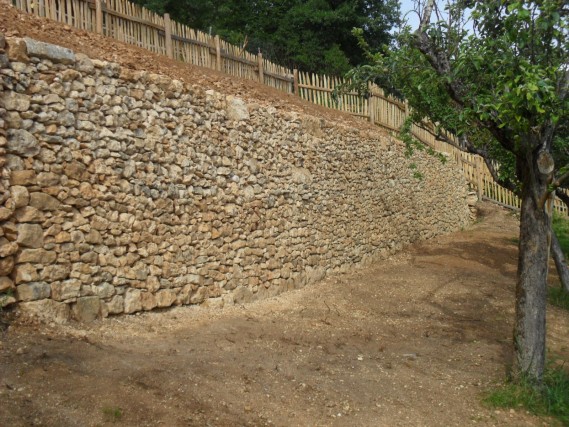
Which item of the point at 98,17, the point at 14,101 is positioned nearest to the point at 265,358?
the point at 14,101

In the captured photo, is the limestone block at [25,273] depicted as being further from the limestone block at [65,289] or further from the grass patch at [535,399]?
the grass patch at [535,399]

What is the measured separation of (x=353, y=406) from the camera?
511 cm

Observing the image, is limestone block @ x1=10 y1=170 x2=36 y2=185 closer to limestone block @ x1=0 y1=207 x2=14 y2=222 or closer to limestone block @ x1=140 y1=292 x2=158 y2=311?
limestone block @ x1=0 y1=207 x2=14 y2=222

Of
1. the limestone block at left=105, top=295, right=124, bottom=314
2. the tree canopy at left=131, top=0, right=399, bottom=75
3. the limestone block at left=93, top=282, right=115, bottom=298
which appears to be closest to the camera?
the limestone block at left=93, top=282, right=115, bottom=298

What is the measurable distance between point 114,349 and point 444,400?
10.5 feet

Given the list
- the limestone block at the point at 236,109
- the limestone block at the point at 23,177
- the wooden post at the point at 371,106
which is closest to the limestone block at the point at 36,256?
the limestone block at the point at 23,177

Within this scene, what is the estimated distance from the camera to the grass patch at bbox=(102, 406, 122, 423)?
409cm

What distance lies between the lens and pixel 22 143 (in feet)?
18.5

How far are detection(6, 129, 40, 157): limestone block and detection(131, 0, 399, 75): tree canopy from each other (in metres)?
14.3

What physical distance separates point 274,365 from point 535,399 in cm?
251

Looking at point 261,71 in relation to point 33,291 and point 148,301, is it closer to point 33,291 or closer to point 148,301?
point 148,301

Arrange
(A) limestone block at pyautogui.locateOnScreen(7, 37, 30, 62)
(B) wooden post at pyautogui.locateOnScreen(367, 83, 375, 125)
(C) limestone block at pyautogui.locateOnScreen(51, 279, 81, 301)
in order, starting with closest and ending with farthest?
(A) limestone block at pyautogui.locateOnScreen(7, 37, 30, 62), (C) limestone block at pyautogui.locateOnScreen(51, 279, 81, 301), (B) wooden post at pyautogui.locateOnScreen(367, 83, 375, 125)

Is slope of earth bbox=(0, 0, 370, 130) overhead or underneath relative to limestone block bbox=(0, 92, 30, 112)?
overhead

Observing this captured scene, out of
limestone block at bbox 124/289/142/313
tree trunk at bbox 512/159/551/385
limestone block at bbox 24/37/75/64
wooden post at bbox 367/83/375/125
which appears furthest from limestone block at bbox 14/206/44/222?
wooden post at bbox 367/83/375/125
